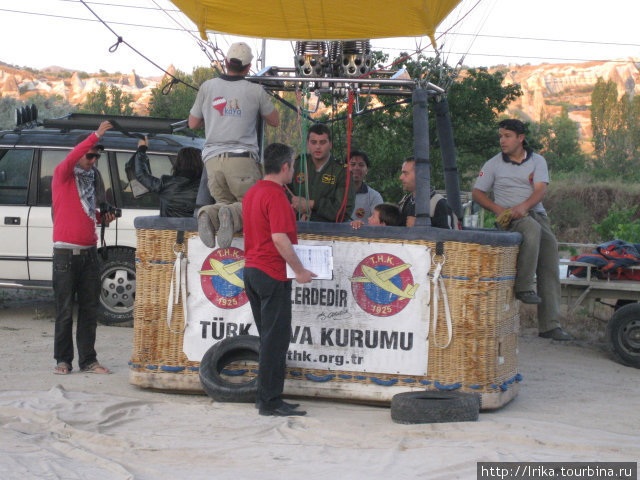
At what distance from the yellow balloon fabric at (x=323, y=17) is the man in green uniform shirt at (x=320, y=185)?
2.80 ft

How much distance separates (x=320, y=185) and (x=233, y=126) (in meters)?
0.94

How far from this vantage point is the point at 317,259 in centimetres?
649

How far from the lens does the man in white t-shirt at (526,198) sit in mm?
7625

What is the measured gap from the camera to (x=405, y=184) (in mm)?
7730

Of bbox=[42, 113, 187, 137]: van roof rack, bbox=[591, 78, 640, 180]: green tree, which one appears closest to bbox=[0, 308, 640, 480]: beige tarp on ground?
bbox=[42, 113, 187, 137]: van roof rack

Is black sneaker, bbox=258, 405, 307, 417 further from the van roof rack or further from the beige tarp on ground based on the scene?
the van roof rack

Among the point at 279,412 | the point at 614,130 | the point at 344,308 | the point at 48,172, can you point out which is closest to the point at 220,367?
the point at 279,412

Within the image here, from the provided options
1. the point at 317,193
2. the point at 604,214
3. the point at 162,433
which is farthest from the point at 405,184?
the point at 604,214

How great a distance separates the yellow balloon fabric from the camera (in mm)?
7266

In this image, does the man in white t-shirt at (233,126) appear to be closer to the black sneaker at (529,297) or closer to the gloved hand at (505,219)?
the gloved hand at (505,219)

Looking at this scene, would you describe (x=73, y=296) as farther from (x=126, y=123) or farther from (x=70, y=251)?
(x=126, y=123)

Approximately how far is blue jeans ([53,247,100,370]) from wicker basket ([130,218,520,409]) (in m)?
0.89

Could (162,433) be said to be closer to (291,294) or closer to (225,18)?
(291,294)

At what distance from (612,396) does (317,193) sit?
311 centimetres
